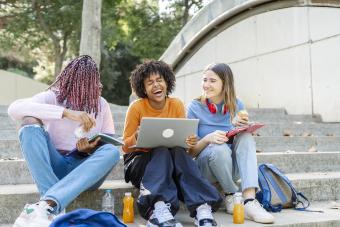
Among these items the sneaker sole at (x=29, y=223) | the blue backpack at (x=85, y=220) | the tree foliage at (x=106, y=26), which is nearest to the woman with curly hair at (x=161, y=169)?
the blue backpack at (x=85, y=220)

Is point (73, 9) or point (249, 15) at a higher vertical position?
point (73, 9)

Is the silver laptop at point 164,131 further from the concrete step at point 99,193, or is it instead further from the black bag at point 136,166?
the concrete step at point 99,193

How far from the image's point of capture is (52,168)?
3.49 metres

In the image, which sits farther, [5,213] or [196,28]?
[196,28]

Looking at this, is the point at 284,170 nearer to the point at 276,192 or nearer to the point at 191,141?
the point at 276,192

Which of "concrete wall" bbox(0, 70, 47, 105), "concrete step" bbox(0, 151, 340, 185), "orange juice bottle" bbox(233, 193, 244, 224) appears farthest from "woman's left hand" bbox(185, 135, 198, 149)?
"concrete wall" bbox(0, 70, 47, 105)

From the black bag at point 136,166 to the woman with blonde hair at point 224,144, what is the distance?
19.0 inches

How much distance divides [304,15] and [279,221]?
6321 mm

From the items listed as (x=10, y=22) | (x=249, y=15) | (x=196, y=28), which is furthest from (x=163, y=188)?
(x=10, y=22)

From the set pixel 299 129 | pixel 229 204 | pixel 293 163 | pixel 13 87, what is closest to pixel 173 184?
pixel 229 204

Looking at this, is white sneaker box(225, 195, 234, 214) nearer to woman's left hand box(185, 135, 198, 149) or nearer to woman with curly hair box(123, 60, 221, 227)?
woman with curly hair box(123, 60, 221, 227)

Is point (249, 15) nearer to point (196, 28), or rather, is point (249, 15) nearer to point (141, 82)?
point (196, 28)

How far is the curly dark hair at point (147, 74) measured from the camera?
12.6 ft

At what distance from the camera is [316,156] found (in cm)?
530
